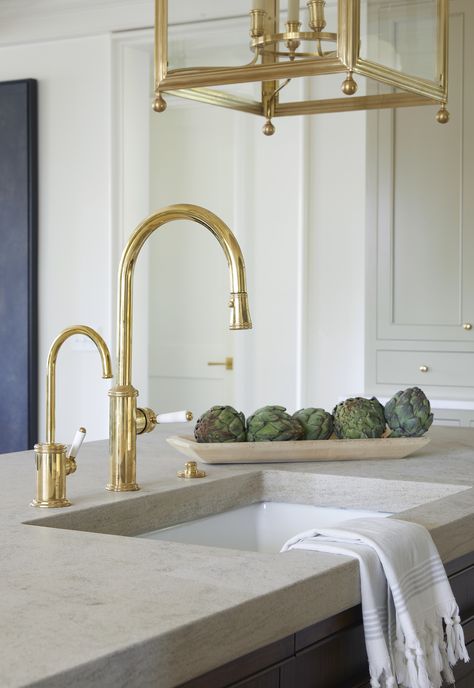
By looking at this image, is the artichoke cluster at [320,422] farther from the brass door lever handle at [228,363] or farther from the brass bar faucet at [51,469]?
the brass door lever handle at [228,363]

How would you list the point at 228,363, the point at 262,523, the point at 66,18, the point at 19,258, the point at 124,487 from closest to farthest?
the point at 124,487
the point at 262,523
the point at 66,18
the point at 19,258
the point at 228,363

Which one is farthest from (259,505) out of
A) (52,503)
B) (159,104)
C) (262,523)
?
(159,104)

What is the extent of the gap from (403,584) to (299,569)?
0.48 feet

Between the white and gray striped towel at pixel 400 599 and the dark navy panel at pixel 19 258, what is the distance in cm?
367

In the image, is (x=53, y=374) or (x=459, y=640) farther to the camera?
(x=53, y=374)

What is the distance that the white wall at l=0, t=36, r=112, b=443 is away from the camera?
471 centimetres

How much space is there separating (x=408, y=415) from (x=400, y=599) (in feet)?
2.95

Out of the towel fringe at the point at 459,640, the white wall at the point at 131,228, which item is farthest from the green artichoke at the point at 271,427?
the white wall at the point at 131,228

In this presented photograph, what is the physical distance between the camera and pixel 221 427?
6.47 ft

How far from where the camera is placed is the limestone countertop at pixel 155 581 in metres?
0.88

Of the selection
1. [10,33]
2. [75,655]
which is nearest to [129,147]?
[10,33]

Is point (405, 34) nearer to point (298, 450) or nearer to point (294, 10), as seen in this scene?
point (294, 10)

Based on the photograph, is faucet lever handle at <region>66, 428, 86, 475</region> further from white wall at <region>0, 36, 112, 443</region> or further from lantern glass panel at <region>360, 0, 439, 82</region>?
white wall at <region>0, 36, 112, 443</region>

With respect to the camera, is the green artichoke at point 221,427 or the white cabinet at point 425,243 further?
the white cabinet at point 425,243
